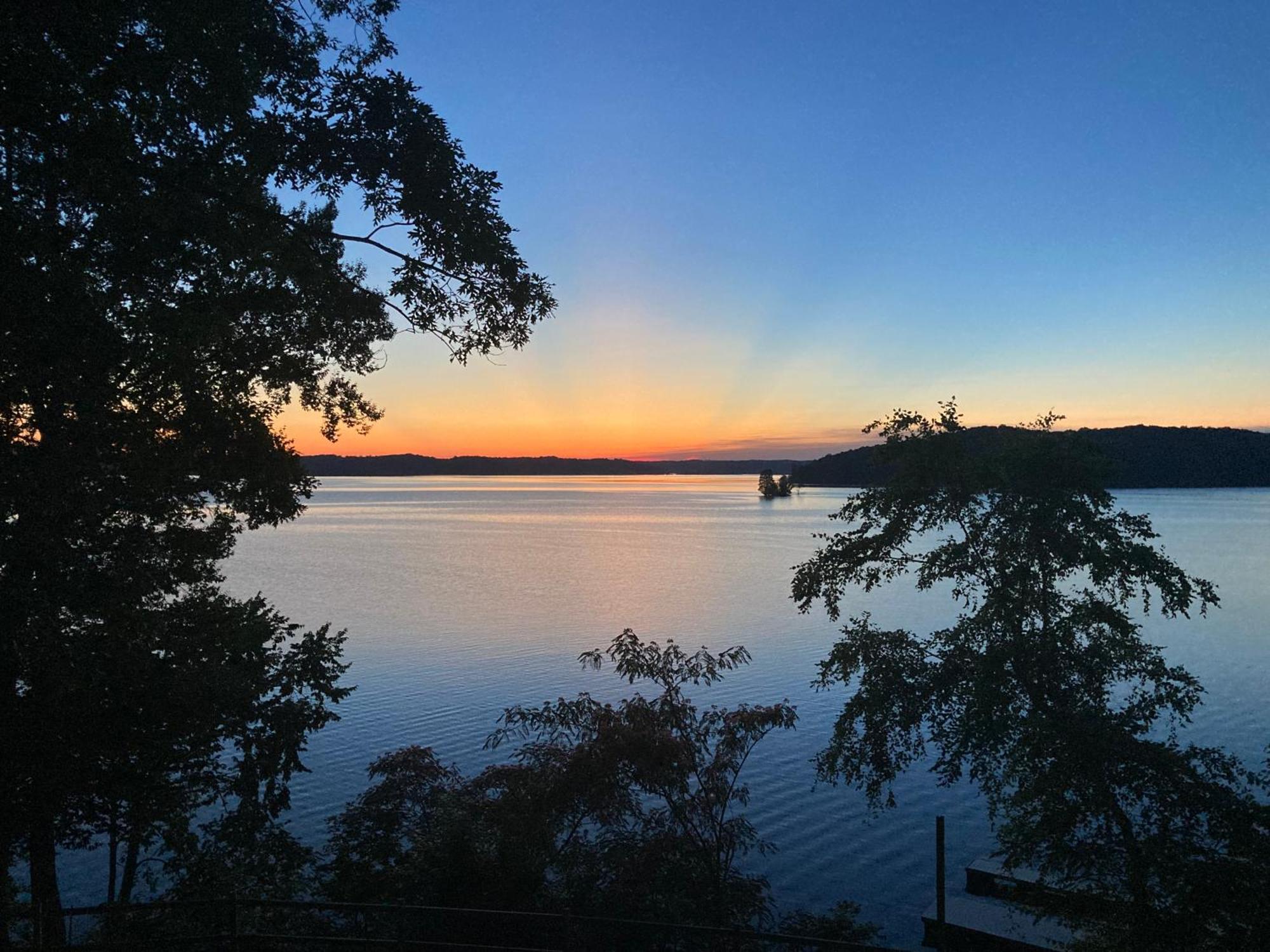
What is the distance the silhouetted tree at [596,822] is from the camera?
14.7m

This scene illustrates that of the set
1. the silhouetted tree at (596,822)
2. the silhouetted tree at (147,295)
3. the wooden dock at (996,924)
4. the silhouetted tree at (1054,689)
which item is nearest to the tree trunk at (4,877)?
the silhouetted tree at (147,295)

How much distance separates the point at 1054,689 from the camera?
15.9 m

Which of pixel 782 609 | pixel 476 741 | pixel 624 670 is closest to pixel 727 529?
pixel 782 609

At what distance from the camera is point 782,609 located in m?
58.4

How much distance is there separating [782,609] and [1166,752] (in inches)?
1784

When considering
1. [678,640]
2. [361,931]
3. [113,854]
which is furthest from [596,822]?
[678,640]

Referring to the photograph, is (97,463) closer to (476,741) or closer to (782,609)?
(476,741)

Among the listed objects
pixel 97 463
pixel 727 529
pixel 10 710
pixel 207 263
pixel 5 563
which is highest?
pixel 207 263

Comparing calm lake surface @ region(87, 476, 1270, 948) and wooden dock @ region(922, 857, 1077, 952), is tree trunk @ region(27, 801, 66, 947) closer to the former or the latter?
Result: calm lake surface @ region(87, 476, 1270, 948)

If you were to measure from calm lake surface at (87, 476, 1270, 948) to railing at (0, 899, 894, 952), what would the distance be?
19.1ft

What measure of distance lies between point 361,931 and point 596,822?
482 cm

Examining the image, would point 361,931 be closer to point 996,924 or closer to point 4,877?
point 4,877

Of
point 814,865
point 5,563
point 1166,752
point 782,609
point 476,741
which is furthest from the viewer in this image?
point 782,609

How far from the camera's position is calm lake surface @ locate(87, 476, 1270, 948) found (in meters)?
22.2
